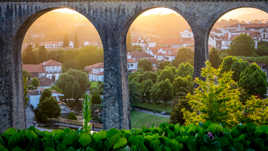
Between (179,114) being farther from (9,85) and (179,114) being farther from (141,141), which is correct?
(141,141)

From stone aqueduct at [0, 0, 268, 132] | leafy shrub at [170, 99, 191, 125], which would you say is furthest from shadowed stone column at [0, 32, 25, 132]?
leafy shrub at [170, 99, 191, 125]

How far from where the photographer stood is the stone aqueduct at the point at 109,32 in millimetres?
13250

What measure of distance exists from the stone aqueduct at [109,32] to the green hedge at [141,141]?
6846 mm

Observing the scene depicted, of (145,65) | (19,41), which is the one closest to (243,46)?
(145,65)

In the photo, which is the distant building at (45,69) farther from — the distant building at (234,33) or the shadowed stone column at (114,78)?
the shadowed stone column at (114,78)

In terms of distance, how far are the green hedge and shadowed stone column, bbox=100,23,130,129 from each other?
24.1 feet

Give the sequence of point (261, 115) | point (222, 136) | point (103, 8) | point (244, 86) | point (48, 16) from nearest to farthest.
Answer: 1. point (222, 136)
2. point (261, 115)
3. point (103, 8)
4. point (244, 86)
5. point (48, 16)

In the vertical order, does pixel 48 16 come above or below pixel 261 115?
above

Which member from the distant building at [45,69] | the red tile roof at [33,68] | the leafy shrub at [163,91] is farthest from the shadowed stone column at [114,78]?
the red tile roof at [33,68]

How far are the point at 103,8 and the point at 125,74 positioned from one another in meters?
3.33

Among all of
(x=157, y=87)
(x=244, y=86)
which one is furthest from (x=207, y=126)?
(x=157, y=87)

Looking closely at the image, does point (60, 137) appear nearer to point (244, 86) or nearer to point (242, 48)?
point (244, 86)

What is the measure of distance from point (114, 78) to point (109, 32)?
217 cm

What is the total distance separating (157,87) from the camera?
3350cm
